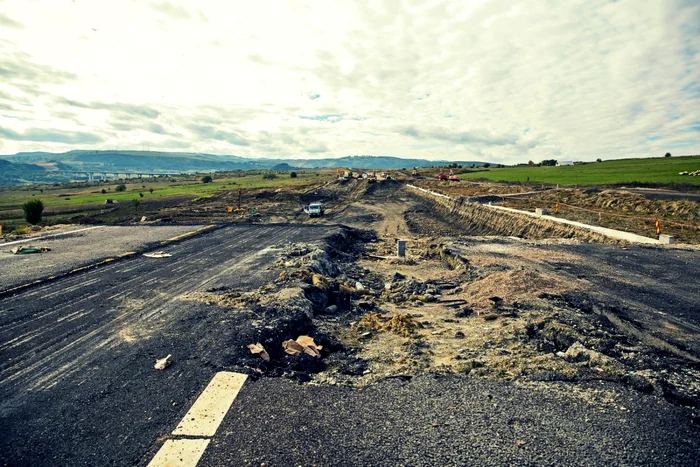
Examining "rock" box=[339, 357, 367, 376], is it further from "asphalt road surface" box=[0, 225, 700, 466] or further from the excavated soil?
"asphalt road surface" box=[0, 225, 700, 466]

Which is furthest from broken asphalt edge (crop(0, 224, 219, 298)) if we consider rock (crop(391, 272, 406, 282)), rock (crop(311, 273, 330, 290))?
rock (crop(391, 272, 406, 282))

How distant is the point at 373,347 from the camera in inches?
389

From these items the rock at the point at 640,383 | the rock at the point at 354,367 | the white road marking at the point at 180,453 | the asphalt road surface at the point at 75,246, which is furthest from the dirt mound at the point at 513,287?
the asphalt road surface at the point at 75,246

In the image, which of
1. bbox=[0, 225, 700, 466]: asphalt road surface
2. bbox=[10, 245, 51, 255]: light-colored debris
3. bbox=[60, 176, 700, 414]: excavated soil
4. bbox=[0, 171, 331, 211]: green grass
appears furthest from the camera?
bbox=[0, 171, 331, 211]: green grass

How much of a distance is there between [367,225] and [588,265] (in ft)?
70.9

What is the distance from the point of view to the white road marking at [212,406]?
5816 mm

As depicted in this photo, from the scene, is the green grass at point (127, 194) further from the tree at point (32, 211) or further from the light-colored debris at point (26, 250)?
the light-colored debris at point (26, 250)

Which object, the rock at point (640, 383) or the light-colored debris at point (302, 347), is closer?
the rock at point (640, 383)

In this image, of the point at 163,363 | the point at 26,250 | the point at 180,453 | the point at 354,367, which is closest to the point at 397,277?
the point at 354,367

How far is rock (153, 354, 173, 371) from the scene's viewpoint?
306 inches

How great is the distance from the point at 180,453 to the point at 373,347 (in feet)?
17.9

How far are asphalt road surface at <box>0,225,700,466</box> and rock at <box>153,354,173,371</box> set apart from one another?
14cm

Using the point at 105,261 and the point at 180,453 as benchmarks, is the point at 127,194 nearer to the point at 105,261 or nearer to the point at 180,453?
the point at 105,261

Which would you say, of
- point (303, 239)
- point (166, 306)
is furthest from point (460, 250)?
point (166, 306)
